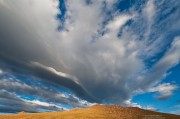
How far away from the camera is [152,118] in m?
67.8

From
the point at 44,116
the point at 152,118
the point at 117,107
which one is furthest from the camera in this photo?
the point at 117,107

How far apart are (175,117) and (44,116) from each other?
4622 centimetres

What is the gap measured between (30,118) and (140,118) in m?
37.5

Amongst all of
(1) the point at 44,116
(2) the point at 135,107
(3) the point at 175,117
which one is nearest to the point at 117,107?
(2) the point at 135,107

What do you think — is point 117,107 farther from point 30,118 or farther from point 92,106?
point 30,118

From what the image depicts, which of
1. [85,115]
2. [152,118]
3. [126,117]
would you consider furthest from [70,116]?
[152,118]

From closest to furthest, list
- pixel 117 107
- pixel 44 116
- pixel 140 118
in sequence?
pixel 140 118, pixel 44 116, pixel 117 107

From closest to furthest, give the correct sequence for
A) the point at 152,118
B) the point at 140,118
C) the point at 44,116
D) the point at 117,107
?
the point at 152,118 < the point at 140,118 < the point at 44,116 < the point at 117,107

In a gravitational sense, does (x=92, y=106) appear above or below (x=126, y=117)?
above

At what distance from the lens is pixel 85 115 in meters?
→ 75.9

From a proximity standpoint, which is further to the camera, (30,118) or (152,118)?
(30,118)

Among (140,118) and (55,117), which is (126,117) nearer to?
(140,118)

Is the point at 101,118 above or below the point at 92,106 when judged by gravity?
below

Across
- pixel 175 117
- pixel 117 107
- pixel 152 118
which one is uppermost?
pixel 117 107
